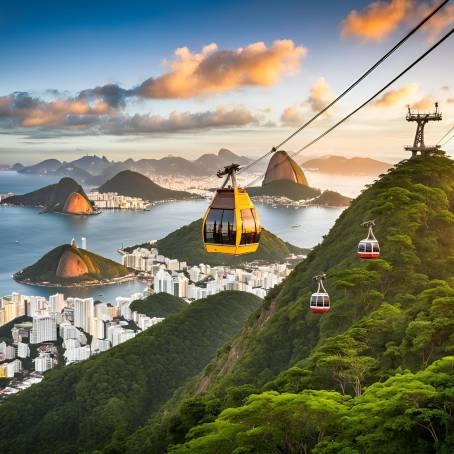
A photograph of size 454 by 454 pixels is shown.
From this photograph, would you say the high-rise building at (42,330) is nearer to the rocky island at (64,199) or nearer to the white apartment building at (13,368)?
the white apartment building at (13,368)

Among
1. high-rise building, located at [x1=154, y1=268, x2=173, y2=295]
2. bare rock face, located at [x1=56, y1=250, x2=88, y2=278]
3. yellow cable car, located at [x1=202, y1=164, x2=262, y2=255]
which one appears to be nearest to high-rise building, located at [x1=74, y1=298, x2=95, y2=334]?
high-rise building, located at [x1=154, y1=268, x2=173, y2=295]

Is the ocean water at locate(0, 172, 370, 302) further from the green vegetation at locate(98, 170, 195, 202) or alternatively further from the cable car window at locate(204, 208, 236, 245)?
the cable car window at locate(204, 208, 236, 245)

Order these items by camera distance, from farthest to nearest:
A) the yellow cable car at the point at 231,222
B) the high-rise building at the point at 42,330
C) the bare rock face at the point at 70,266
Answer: the bare rock face at the point at 70,266 < the high-rise building at the point at 42,330 < the yellow cable car at the point at 231,222

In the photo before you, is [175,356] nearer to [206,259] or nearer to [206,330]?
[206,330]

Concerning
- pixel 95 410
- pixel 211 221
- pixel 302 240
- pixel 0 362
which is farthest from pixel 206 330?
pixel 302 240

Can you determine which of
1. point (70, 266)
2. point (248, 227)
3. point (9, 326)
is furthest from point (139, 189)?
point (248, 227)

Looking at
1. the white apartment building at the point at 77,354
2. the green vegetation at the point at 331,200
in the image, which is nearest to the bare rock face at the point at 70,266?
the white apartment building at the point at 77,354

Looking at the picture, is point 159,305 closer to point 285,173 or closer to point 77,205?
point 77,205
